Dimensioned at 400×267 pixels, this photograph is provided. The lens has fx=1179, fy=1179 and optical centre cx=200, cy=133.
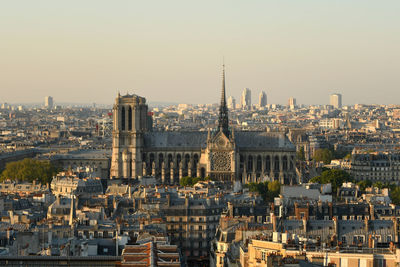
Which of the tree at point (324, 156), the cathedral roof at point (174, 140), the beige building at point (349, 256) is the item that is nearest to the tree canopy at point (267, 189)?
the cathedral roof at point (174, 140)

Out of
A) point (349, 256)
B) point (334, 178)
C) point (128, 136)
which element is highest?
point (128, 136)

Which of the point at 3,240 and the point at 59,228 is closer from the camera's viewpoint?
the point at 3,240

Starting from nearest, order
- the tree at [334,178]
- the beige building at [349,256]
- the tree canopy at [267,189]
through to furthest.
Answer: the beige building at [349,256]
the tree canopy at [267,189]
the tree at [334,178]

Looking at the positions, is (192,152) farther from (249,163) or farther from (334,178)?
(334,178)

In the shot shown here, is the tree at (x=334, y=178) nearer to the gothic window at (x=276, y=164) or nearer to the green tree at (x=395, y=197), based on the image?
the green tree at (x=395, y=197)

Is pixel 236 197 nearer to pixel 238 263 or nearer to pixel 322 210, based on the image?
pixel 322 210

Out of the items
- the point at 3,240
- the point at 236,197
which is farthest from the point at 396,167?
the point at 3,240

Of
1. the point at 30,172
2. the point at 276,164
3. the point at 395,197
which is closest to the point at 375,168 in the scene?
the point at 276,164

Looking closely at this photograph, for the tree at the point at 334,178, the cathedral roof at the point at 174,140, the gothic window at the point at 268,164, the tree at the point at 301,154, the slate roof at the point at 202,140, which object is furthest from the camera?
the tree at the point at 301,154
